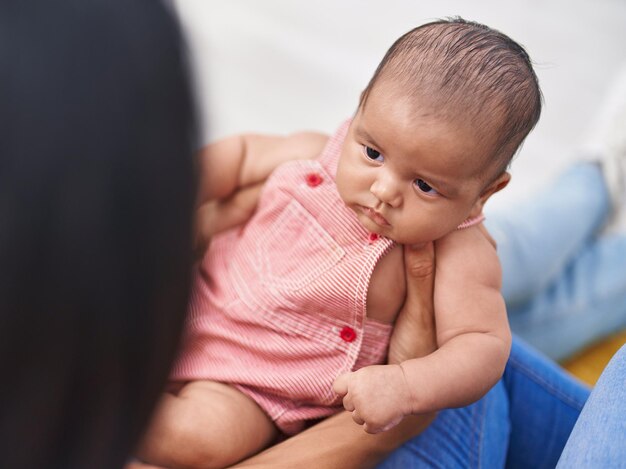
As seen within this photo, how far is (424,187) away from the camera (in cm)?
74

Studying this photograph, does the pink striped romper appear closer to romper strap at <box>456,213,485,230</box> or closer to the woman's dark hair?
romper strap at <box>456,213,485,230</box>

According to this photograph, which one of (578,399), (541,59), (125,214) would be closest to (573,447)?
(578,399)

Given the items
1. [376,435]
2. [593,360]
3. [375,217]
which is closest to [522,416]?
[376,435]

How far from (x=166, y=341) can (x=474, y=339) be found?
36cm

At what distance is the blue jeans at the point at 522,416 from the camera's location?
88 centimetres

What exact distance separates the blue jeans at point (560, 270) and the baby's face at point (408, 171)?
0.71 m

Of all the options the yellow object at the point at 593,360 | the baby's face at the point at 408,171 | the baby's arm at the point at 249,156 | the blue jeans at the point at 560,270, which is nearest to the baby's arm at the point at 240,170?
the baby's arm at the point at 249,156

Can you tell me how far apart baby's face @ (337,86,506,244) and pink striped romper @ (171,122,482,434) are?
5cm

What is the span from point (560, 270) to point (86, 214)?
1.34 m

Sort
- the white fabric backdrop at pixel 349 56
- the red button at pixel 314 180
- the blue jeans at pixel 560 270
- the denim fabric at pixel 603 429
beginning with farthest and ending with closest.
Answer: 1. the white fabric backdrop at pixel 349 56
2. the blue jeans at pixel 560 270
3. the red button at pixel 314 180
4. the denim fabric at pixel 603 429

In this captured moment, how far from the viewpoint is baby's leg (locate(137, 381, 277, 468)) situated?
0.77m

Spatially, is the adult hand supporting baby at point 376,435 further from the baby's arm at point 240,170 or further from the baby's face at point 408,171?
the baby's arm at point 240,170

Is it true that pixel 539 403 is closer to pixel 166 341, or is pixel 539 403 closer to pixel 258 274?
pixel 258 274

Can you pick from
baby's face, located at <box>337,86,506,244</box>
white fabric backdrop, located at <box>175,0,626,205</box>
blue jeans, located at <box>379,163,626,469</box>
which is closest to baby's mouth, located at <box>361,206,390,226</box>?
baby's face, located at <box>337,86,506,244</box>
